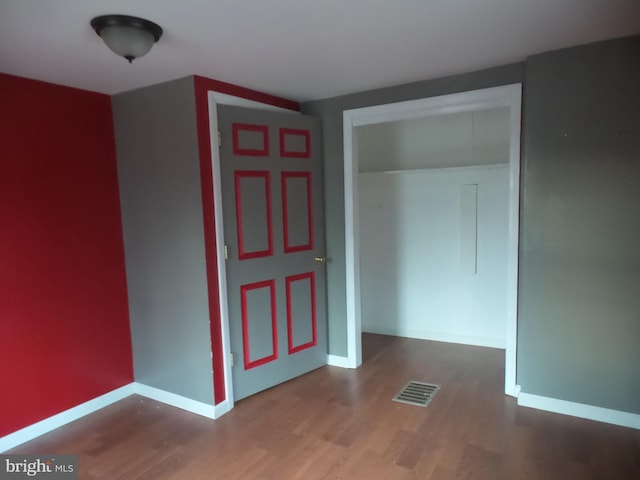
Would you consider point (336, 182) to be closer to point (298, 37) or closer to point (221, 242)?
point (221, 242)

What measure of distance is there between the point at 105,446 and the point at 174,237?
1286 millimetres

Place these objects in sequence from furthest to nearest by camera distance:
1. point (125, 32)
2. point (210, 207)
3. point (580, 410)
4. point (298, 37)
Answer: point (210, 207) < point (580, 410) < point (298, 37) < point (125, 32)

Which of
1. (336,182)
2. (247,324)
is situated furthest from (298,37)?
(247,324)

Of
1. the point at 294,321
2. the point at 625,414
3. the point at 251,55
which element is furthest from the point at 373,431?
the point at 251,55

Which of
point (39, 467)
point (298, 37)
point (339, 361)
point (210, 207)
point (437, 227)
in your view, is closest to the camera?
point (298, 37)

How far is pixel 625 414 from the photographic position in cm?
246

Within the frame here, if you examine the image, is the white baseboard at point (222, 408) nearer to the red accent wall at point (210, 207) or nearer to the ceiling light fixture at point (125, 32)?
the red accent wall at point (210, 207)

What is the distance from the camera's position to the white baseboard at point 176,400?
2786mm

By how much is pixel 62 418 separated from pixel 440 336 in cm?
309

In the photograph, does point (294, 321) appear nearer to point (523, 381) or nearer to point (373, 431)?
point (373, 431)

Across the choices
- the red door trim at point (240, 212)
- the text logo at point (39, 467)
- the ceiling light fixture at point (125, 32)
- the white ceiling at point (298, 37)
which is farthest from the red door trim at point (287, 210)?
the text logo at point (39, 467)

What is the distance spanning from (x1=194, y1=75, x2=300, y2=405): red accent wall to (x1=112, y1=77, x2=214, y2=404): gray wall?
0.11ft

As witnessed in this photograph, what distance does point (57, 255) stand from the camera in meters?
2.71

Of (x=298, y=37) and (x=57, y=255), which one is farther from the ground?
(x=298, y=37)
